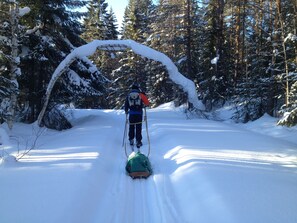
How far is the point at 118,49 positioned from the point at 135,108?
6592mm

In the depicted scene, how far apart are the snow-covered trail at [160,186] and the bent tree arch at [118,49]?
621 centimetres

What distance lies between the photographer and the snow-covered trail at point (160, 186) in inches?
194

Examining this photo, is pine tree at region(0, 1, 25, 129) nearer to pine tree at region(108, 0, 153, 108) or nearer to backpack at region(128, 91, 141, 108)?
backpack at region(128, 91, 141, 108)

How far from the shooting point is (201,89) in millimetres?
24797

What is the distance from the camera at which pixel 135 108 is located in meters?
11.4

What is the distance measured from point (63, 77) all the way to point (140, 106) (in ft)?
25.3

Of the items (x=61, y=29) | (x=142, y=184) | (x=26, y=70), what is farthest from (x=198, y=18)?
(x=142, y=184)

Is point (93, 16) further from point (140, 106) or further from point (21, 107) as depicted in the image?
point (140, 106)

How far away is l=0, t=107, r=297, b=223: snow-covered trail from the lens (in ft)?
16.2

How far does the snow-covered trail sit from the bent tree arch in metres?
6.21

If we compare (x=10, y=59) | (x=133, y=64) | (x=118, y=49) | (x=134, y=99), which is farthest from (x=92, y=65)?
(x=133, y=64)

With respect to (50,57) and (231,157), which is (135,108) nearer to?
(231,157)

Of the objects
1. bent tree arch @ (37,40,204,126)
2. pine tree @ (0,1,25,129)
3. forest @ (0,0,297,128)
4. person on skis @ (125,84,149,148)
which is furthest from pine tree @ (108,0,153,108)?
person on skis @ (125,84,149,148)

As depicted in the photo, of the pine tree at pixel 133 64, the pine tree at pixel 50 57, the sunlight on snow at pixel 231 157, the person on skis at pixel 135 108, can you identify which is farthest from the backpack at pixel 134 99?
the pine tree at pixel 133 64
